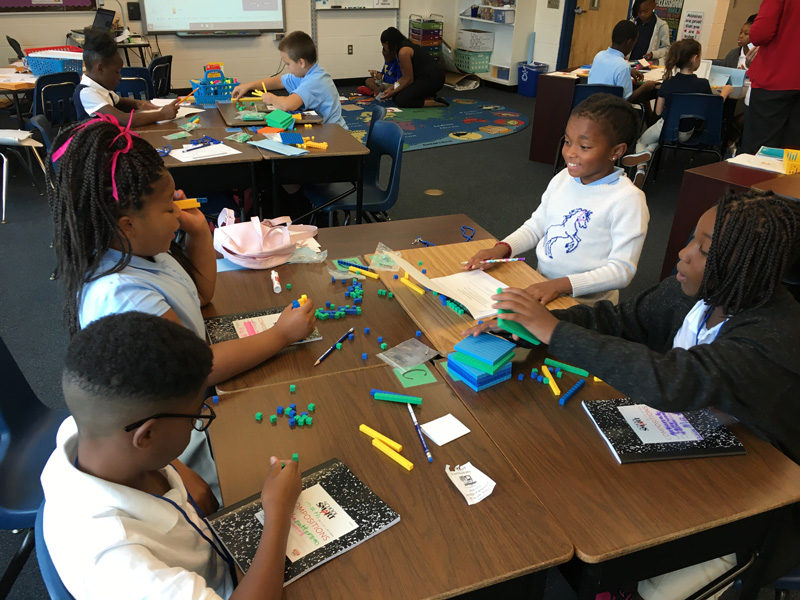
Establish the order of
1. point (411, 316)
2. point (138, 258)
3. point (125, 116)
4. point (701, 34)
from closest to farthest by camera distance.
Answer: point (138, 258), point (411, 316), point (125, 116), point (701, 34)

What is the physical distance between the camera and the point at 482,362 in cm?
131

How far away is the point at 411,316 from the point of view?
1593 millimetres

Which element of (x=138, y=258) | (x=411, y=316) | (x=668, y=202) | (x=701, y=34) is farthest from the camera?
(x=701, y=34)

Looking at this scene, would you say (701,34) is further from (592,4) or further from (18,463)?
(18,463)

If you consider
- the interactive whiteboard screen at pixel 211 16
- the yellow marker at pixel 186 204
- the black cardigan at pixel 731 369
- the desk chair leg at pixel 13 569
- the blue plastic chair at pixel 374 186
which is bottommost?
the desk chair leg at pixel 13 569

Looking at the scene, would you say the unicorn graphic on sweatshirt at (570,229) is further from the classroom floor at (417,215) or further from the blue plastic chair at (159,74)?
the blue plastic chair at (159,74)

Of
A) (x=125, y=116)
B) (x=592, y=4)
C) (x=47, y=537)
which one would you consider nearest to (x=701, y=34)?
(x=592, y=4)

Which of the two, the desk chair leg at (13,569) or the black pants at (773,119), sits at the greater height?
the black pants at (773,119)

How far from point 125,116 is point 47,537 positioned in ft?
10.1

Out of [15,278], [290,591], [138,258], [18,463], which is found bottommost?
[15,278]

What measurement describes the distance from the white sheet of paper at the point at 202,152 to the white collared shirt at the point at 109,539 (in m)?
2.23

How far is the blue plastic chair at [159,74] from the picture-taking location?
541 cm

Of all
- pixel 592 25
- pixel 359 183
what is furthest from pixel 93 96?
pixel 592 25

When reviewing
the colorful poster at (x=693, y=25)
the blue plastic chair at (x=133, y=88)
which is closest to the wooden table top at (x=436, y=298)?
the blue plastic chair at (x=133, y=88)
